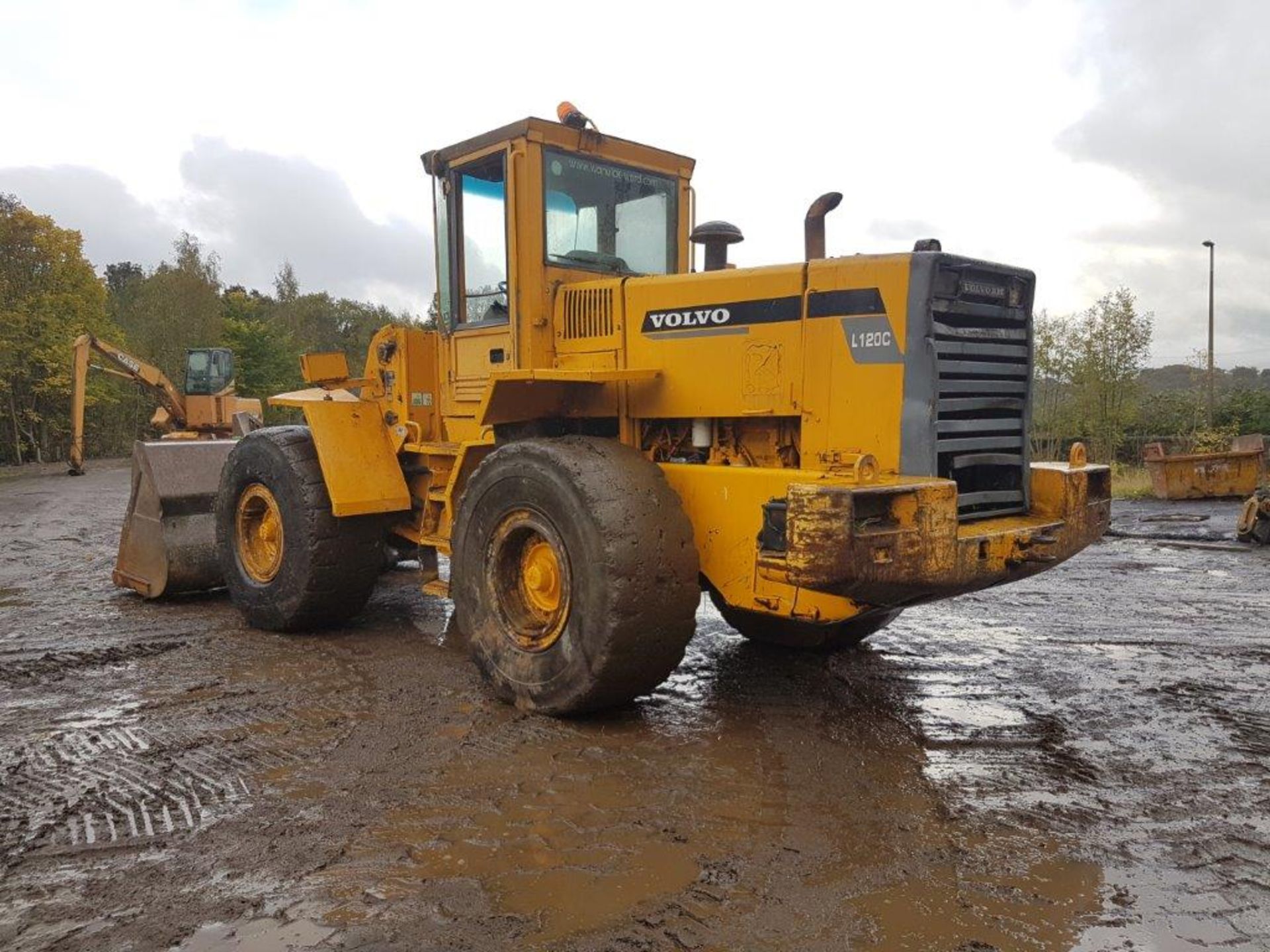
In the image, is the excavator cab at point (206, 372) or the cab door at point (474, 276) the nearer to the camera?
the cab door at point (474, 276)

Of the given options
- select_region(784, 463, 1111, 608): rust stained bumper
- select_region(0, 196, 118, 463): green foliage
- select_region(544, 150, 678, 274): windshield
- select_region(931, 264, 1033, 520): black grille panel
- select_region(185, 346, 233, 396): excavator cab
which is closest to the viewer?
select_region(784, 463, 1111, 608): rust stained bumper

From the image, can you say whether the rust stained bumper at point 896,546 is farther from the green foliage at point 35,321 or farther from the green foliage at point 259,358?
the green foliage at point 259,358

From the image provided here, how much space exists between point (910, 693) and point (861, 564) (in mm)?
1708

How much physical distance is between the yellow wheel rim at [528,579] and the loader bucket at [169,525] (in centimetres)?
363

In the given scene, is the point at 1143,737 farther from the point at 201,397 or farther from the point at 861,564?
the point at 201,397

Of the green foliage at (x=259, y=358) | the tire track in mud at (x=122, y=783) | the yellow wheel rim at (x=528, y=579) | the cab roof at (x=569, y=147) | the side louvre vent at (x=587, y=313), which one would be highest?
the green foliage at (x=259, y=358)

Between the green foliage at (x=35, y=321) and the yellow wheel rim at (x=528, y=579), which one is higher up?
the green foliage at (x=35, y=321)

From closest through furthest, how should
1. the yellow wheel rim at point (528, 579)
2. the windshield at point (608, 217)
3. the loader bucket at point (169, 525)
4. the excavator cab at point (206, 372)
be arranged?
1. the yellow wheel rim at point (528, 579)
2. the windshield at point (608, 217)
3. the loader bucket at point (169, 525)
4. the excavator cab at point (206, 372)

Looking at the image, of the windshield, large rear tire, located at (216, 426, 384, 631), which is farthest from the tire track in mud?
the windshield

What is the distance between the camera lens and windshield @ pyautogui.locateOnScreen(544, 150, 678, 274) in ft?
18.3

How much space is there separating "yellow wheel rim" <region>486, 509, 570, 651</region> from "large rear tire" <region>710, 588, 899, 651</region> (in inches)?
48.0

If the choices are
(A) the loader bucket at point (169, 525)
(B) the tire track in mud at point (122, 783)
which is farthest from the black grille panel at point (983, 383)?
(A) the loader bucket at point (169, 525)

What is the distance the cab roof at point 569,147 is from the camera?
17.9 feet

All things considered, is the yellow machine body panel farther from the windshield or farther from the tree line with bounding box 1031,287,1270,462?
the tree line with bounding box 1031,287,1270,462
